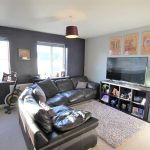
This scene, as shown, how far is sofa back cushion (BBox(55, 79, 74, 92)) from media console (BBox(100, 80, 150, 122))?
1161mm

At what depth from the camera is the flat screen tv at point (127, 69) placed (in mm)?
3455

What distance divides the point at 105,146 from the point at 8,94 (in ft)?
9.85

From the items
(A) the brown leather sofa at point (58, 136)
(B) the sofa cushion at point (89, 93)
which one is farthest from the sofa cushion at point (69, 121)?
(B) the sofa cushion at point (89, 93)

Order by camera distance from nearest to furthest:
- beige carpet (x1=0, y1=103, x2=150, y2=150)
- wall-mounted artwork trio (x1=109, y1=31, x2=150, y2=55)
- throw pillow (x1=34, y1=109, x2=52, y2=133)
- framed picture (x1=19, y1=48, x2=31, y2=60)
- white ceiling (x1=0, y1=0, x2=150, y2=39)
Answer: throw pillow (x1=34, y1=109, x2=52, y2=133) → white ceiling (x1=0, y1=0, x2=150, y2=39) → beige carpet (x1=0, y1=103, x2=150, y2=150) → wall-mounted artwork trio (x1=109, y1=31, x2=150, y2=55) → framed picture (x1=19, y1=48, x2=31, y2=60)

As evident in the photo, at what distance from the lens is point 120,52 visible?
4109mm

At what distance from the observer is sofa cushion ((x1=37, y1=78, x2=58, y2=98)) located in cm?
374

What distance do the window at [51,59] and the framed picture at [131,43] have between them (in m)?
2.38

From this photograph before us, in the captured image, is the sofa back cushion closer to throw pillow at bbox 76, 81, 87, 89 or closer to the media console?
throw pillow at bbox 76, 81, 87, 89

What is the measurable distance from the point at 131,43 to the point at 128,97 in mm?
1653

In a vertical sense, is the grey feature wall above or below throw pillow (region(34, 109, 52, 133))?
above

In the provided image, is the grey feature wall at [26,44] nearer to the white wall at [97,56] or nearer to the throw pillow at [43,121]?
the white wall at [97,56]

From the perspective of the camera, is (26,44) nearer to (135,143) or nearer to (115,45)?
(115,45)

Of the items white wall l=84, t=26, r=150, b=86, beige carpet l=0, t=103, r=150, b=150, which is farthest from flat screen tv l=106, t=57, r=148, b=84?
beige carpet l=0, t=103, r=150, b=150

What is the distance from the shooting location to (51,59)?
15.7 ft
